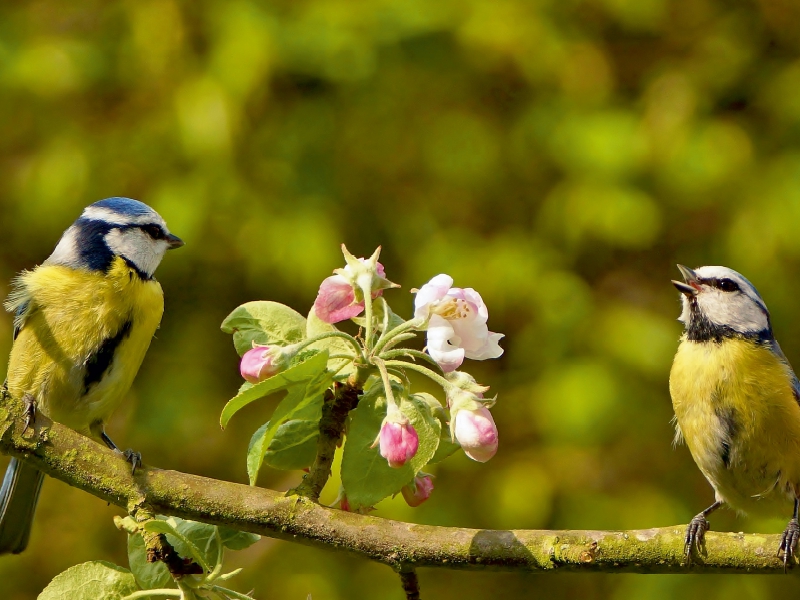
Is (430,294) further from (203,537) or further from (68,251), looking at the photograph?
(68,251)

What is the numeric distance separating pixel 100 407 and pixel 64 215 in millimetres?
1004

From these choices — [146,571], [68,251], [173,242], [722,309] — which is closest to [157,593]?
[146,571]

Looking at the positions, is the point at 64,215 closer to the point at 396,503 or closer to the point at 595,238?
the point at 396,503

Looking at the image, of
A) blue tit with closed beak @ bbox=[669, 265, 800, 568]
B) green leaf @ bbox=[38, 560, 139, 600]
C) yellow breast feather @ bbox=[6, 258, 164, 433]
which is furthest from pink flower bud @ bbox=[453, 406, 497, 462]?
yellow breast feather @ bbox=[6, 258, 164, 433]

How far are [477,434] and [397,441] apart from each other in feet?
0.29

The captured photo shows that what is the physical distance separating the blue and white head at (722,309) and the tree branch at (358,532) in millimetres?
1028

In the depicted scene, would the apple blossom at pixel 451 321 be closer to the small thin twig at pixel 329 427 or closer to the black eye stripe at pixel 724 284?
the small thin twig at pixel 329 427

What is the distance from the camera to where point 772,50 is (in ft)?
10.7

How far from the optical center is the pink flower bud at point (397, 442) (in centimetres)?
97

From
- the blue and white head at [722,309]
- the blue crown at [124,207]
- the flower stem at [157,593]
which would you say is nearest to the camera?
the flower stem at [157,593]

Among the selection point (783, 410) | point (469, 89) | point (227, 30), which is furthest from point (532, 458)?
point (227, 30)

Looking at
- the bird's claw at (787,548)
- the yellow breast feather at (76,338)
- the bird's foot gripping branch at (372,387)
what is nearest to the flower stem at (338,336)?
the bird's foot gripping branch at (372,387)

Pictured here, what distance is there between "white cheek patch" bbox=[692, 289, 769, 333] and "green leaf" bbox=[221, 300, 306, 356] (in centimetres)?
129

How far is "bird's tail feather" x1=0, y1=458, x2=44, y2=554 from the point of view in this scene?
6.61 ft
